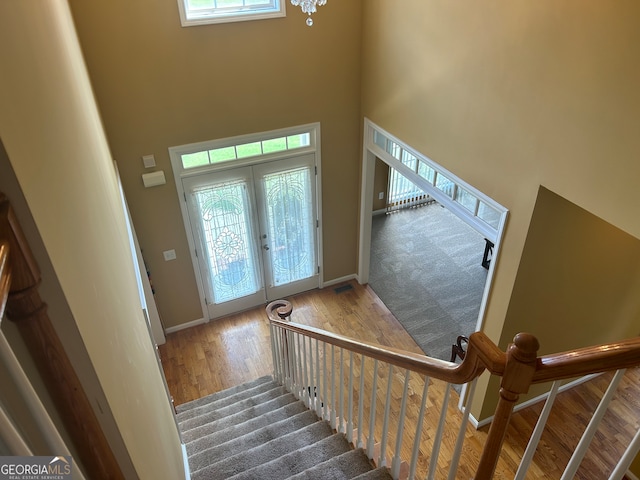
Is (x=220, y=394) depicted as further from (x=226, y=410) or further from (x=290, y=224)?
(x=290, y=224)

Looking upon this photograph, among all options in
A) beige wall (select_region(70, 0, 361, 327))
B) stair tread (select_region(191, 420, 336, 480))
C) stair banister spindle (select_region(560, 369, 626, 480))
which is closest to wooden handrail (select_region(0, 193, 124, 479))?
stair banister spindle (select_region(560, 369, 626, 480))

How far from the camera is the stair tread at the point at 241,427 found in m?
3.63

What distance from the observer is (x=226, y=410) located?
4316 mm

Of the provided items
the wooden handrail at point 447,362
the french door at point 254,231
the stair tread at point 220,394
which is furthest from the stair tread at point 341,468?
the french door at point 254,231

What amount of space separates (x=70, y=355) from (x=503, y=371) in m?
1.08

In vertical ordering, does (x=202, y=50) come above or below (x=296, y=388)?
above

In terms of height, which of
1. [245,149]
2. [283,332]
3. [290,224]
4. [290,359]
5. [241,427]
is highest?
[245,149]

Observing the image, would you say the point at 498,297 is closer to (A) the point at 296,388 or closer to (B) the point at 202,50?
(A) the point at 296,388

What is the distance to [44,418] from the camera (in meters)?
0.72

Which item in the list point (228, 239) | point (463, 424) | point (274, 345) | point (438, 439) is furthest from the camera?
point (228, 239)

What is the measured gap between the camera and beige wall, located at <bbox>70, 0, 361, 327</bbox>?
4.34m

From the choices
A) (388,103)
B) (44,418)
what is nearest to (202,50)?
(388,103)

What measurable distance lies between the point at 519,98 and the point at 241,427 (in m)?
3.29

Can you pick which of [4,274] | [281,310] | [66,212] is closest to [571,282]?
[281,310]
